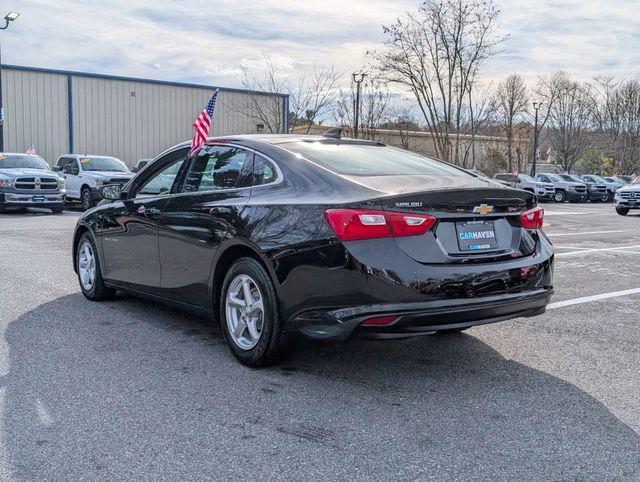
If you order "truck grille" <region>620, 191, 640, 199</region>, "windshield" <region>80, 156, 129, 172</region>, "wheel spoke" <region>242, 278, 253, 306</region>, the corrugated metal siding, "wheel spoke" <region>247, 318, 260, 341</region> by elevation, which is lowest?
"wheel spoke" <region>247, 318, 260, 341</region>

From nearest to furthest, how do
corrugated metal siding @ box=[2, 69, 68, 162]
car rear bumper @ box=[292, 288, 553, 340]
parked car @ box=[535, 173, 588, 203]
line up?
car rear bumper @ box=[292, 288, 553, 340], corrugated metal siding @ box=[2, 69, 68, 162], parked car @ box=[535, 173, 588, 203]

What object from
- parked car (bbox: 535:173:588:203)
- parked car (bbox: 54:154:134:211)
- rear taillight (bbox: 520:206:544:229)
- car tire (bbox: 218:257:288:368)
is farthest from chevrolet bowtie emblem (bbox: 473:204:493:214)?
parked car (bbox: 535:173:588:203)

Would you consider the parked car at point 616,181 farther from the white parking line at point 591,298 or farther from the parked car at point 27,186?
the white parking line at point 591,298

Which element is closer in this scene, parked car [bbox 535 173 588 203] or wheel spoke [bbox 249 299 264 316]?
wheel spoke [bbox 249 299 264 316]

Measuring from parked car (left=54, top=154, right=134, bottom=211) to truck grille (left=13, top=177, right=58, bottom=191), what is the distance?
62.9 inches

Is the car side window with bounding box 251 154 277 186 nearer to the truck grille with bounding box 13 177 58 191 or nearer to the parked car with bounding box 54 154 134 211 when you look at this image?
the truck grille with bounding box 13 177 58 191

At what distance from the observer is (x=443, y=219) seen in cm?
409

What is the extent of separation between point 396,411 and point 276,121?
3567 centimetres

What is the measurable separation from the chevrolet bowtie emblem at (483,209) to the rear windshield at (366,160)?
617 mm

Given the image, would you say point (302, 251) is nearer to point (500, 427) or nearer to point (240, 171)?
point (240, 171)

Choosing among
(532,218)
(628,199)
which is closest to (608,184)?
(628,199)

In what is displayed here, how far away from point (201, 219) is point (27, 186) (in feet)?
53.4

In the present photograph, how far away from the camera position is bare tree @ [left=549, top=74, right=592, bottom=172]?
55.9 meters

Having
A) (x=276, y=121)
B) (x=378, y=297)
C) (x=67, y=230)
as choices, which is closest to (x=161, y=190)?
(x=378, y=297)
